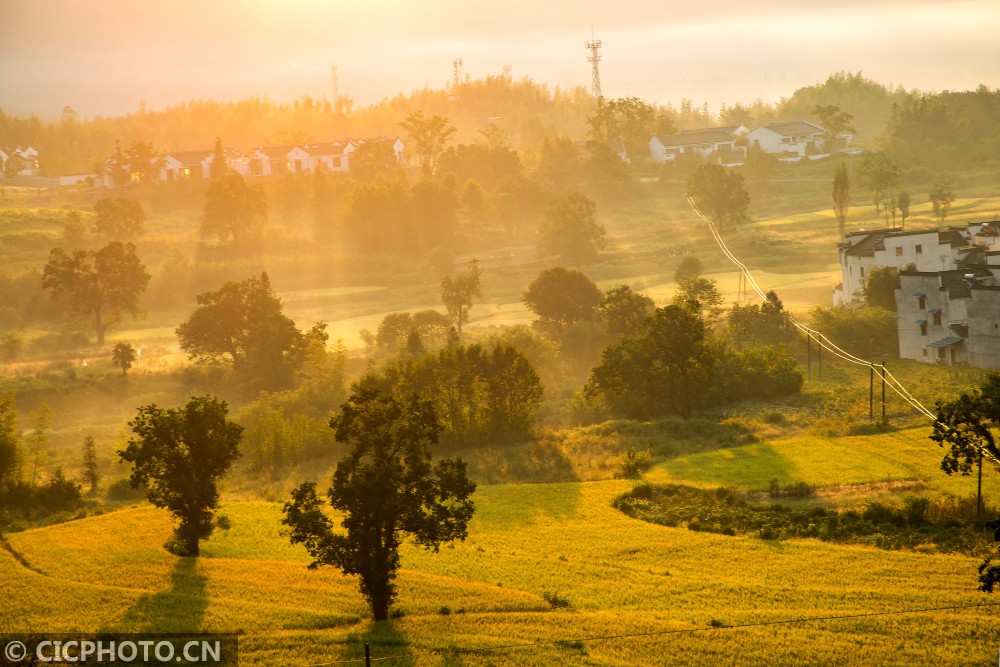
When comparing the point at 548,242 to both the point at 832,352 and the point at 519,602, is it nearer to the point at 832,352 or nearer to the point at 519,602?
the point at 832,352

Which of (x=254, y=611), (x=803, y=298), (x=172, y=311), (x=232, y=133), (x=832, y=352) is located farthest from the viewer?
(x=232, y=133)

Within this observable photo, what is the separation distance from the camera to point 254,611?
86.5ft

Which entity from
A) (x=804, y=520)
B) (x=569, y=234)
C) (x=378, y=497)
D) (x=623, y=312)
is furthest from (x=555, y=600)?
(x=569, y=234)

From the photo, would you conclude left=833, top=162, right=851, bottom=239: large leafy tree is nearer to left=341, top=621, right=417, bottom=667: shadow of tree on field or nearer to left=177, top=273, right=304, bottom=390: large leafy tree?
left=177, top=273, right=304, bottom=390: large leafy tree

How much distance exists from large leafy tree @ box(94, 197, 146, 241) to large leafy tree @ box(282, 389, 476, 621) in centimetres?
7747

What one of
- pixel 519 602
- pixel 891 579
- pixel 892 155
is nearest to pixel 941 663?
pixel 891 579

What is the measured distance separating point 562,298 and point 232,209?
4113cm

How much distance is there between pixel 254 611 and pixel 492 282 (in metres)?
63.9

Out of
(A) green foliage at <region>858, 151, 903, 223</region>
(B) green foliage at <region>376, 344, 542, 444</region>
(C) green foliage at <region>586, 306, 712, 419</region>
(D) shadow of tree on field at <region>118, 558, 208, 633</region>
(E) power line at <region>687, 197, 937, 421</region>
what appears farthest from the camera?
(A) green foliage at <region>858, 151, 903, 223</region>

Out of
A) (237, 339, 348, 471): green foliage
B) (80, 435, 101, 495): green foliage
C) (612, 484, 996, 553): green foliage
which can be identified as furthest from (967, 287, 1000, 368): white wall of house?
(80, 435, 101, 495): green foliage

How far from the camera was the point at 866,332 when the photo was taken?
63.1m

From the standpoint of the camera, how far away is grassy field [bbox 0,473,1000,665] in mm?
23891

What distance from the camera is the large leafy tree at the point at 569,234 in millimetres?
91562

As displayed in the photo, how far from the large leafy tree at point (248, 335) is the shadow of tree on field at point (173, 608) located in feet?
114
